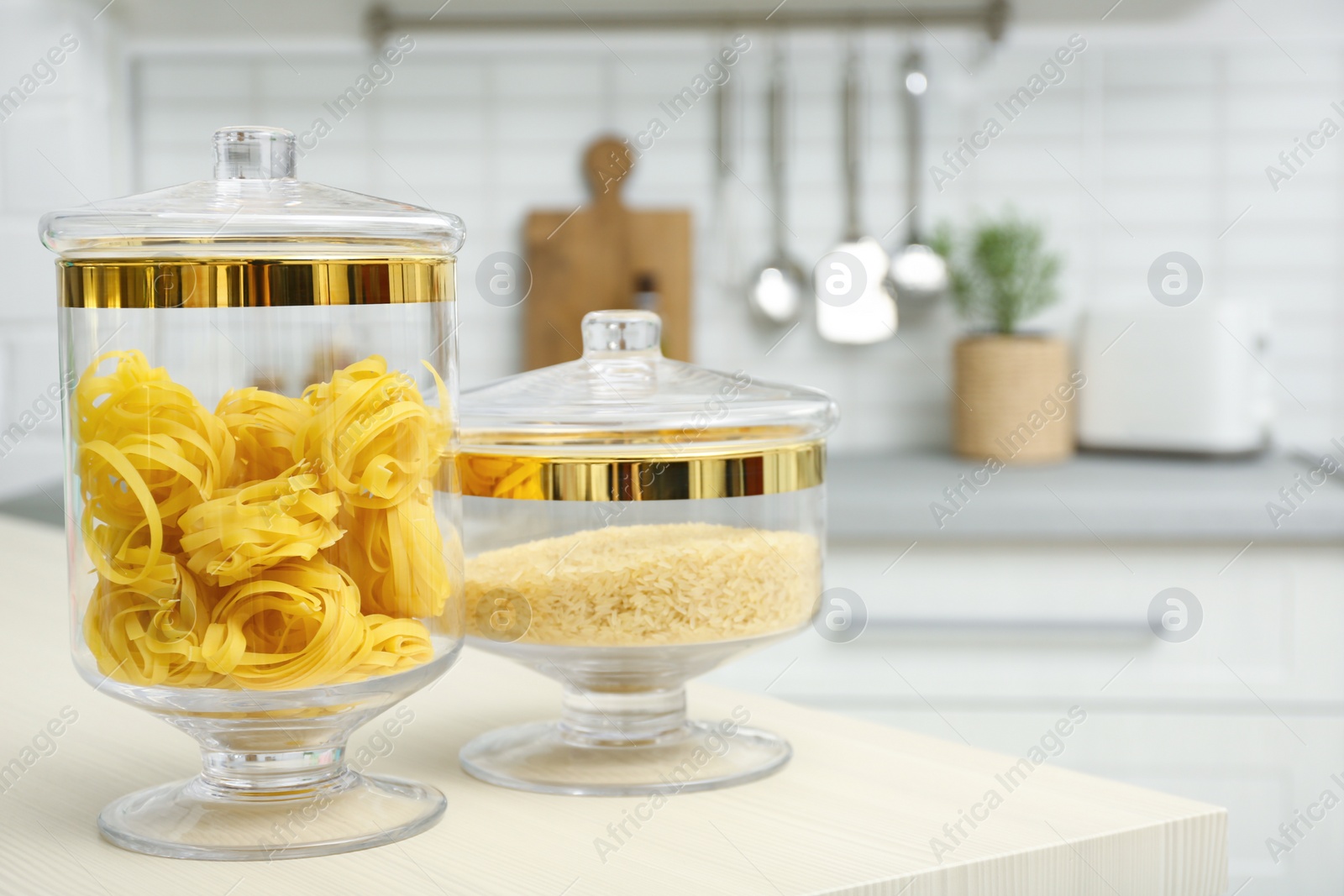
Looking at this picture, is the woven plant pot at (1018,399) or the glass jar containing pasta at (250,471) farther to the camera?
the woven plant pot at (1018,399)

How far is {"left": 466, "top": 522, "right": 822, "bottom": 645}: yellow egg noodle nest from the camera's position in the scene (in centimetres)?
55

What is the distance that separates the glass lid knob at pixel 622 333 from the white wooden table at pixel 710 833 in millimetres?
194

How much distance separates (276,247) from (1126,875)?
384 mm

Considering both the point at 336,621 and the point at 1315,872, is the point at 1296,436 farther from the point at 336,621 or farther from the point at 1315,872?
the point at 336,621

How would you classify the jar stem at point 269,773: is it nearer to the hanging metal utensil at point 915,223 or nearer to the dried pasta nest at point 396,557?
the dried pasta nest at point 396,557

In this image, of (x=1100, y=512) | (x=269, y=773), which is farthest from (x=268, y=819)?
(x=1100, y=512)

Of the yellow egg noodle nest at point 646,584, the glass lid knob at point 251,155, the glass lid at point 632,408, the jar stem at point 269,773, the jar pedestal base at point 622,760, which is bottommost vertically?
the jar pedestal base at point 622,760

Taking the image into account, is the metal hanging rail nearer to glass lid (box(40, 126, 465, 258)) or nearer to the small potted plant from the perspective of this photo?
the small potted plant

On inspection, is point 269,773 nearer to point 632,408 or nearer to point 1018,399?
point 632,408

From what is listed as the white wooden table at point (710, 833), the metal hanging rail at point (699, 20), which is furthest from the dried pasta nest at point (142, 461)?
the metal hanging rail at point (699, 20)

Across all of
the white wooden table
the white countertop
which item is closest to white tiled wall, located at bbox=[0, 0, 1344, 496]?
the white countertop

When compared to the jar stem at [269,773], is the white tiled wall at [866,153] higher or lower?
higher

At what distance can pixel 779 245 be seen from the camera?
212cm

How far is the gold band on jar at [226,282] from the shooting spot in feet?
1.55
